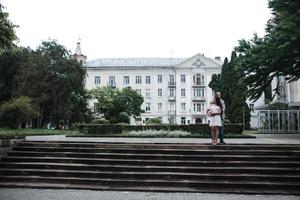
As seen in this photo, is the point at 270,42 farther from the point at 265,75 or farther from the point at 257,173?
the point at 257,173

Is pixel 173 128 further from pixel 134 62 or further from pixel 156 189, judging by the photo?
pixel 134 62

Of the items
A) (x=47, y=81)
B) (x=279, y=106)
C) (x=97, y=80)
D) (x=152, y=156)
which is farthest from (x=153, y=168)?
(x=97, y=80)

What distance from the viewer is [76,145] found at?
14.1 m

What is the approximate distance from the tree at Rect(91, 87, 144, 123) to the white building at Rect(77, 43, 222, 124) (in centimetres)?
2186

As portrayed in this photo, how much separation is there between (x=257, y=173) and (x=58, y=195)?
6.00m

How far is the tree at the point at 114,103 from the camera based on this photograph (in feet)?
146

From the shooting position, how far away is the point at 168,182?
11.2m

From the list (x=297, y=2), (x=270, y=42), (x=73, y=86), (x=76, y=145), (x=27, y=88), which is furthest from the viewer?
(x=73, y=86)

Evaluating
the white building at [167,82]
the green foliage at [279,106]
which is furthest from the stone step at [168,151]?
the white building at [167,82]

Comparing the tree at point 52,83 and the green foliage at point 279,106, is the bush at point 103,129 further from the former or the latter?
the tree at point 52,83

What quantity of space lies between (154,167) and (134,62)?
79.3 m

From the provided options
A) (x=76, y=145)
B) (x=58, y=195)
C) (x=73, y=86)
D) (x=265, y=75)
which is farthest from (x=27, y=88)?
(x=58, y=195)

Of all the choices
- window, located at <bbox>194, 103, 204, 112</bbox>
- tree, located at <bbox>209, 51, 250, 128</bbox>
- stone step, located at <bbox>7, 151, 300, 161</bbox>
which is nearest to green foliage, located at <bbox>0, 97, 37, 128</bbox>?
stone step, located at <bbox>7, 151, 300, 161</bbox>

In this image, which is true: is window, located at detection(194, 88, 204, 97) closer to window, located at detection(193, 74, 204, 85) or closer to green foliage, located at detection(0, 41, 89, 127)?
window, located at detection(193, 74, 204, 85)
